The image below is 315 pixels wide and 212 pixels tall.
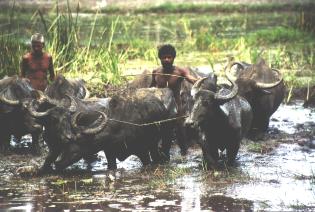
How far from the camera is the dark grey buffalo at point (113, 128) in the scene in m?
9.29

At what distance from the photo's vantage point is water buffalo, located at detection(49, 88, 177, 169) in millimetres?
9344

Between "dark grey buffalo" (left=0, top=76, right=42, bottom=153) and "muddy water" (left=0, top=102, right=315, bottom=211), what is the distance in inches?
14.7

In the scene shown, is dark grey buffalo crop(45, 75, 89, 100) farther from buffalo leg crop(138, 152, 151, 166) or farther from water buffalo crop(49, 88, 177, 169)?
buffalo leg crop(138, 152, 151, 166)

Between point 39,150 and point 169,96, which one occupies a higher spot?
point 169,96

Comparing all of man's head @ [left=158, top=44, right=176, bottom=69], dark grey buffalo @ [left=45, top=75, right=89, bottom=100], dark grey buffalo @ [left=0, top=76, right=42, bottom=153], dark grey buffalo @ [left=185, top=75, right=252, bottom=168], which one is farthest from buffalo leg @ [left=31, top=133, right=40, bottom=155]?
dark grey buffalo @ [left=185, top=75, right=252, bottom=168]

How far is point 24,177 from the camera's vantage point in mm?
9211

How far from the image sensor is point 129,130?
9.53 m

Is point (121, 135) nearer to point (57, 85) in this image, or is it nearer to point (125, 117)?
point (125, 117)

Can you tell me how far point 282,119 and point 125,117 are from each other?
3.81 meters

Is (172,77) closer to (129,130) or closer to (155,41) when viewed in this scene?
(129,130)

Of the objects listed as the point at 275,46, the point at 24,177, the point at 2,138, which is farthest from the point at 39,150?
the point at 275,46

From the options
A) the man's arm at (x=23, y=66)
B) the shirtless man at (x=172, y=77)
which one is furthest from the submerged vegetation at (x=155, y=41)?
the shirtless man at (x=172, y=77)

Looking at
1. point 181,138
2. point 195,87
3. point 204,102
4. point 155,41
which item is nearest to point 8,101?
point 181,138

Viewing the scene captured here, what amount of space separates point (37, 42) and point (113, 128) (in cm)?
266
